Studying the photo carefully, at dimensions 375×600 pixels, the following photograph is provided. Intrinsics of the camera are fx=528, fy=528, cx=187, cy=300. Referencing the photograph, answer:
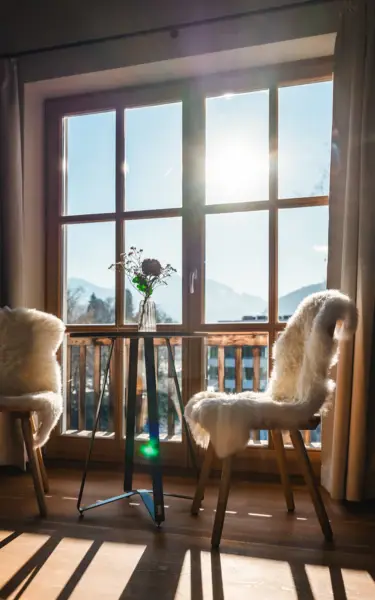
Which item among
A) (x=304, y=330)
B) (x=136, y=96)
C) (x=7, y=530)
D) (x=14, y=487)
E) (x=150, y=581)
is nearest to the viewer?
(x=150, y=581)

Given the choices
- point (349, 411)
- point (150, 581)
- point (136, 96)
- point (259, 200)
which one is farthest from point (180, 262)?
point (150, 581)

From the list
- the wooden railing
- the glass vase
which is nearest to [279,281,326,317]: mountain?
the wooden railing

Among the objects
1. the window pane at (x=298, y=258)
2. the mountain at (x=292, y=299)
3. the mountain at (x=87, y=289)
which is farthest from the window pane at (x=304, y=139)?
the mountain at (x=87, y=289)

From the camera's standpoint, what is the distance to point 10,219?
2.67 m

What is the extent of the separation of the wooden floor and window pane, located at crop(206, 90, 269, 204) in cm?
147

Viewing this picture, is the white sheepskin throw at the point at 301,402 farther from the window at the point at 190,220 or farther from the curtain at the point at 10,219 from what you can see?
the curtain at the point at 10,219

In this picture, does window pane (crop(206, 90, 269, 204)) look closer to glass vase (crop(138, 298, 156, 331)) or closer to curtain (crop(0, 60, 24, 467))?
glass vase (crop(138, 298, 156, 331))

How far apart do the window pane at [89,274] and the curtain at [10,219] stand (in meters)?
0.34

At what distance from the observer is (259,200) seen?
2645 millimetres

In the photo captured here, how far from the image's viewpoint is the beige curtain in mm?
2137

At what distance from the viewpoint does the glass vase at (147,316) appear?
2312mm

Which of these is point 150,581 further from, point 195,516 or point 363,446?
point 363,446

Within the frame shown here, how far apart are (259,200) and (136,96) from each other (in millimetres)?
890

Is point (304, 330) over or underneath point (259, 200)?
underneath
